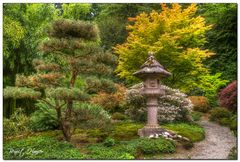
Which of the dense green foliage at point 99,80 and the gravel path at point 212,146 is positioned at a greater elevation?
the dense green foliage at point 99,80

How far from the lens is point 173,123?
11.7 m

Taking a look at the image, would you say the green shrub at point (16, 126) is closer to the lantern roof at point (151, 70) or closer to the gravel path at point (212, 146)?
the lantern roof at point (151, 70)

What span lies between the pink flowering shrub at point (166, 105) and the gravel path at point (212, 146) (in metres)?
0.87

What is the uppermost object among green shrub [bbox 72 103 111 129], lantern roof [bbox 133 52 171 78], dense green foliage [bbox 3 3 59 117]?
dense green foliage [bbox 3 3 59 117]

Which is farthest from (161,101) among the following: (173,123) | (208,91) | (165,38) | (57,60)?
(208,91)

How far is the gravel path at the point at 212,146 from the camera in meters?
8.50

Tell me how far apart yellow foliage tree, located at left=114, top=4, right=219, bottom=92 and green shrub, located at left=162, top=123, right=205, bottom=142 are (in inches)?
128

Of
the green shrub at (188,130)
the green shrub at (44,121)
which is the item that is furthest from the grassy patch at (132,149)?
the green shrub at (44,121)

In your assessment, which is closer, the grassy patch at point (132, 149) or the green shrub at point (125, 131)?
the grassy patch at point (132, 149)

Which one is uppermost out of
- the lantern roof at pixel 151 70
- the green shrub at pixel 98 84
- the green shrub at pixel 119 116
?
Answer: the lantern roof at pixel 151 70

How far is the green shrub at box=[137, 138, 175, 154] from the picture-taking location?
8.50m

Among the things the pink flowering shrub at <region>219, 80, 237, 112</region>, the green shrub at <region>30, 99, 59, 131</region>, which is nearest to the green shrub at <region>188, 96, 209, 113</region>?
the pink flowering shrub at <region>219, 80, 237, 112</region>

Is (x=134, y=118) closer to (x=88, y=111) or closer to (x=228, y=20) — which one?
(x=88, y=111)

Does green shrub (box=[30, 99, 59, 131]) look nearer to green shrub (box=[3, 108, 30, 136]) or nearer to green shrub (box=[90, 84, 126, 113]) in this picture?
green shrub (box=[3, 108, 30, 136])
